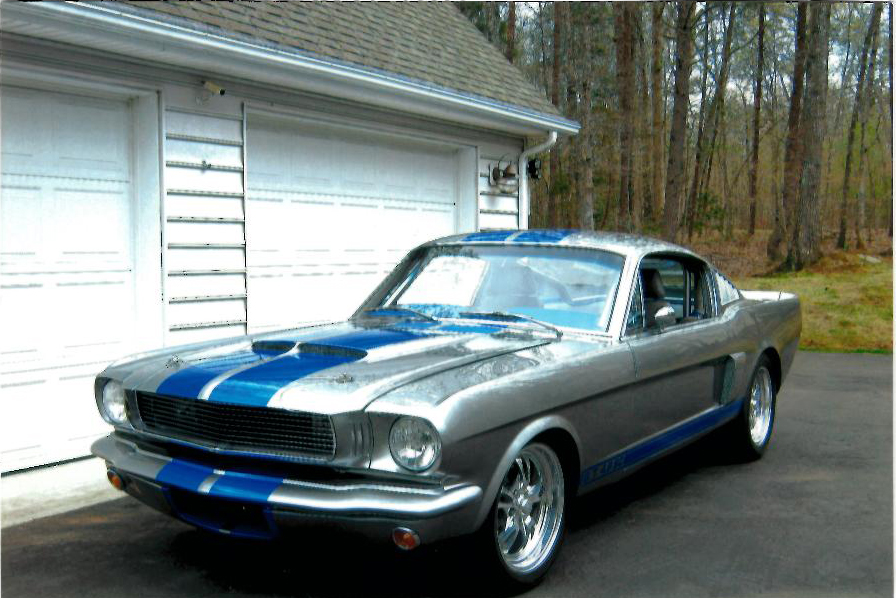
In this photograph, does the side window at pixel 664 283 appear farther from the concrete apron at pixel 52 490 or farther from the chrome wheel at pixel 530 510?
the concrete apron at pixel 52 490

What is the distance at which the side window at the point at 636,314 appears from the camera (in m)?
4.57

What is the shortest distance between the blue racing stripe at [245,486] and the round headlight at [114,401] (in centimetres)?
90

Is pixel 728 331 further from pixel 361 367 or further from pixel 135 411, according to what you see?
pixel 135 411

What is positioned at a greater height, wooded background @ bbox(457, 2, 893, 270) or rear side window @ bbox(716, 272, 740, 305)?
wooded background @ bbox(457, 2, 893, 270)

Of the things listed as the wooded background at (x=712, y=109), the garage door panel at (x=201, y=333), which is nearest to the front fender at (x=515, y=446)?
the garage door panel at (x=201, y=333)

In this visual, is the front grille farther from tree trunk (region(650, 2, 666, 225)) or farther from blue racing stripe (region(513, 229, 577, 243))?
tree trunk (region(650, 2, 666, 225))

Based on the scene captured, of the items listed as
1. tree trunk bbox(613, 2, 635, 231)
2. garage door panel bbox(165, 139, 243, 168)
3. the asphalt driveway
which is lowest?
the asphalt driveway

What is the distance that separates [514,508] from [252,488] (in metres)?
1.14

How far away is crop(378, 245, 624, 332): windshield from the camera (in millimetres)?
4582

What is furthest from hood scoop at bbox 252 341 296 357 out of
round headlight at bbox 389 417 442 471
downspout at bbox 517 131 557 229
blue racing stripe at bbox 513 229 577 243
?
downspout at bbox 517 131 557 229

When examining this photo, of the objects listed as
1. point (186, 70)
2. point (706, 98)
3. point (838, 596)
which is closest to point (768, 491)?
point (838, 596)

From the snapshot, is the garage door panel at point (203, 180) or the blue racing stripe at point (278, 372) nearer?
the blue racing stripe at point (278, 372)

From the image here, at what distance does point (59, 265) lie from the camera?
234 inches

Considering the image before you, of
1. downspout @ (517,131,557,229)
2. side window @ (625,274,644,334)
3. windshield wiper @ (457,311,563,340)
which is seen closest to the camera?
windshield wiper @ (457,311,563,340)
